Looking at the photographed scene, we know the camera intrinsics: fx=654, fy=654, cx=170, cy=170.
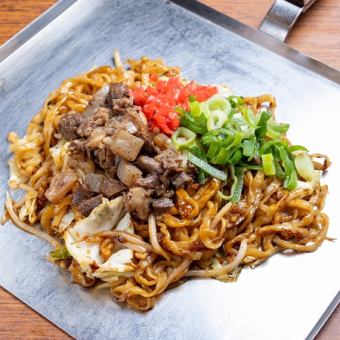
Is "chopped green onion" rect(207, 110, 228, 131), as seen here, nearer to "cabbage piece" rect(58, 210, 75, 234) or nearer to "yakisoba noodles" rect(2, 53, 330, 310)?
"yakisoba noodles" rect(2, 53, 330, 310)

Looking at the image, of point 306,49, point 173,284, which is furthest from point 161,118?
point 306,49

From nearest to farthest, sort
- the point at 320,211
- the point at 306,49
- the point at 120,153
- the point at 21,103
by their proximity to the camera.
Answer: the point at 120,153, the point at 320,211, the point at 21,103, the point at 306,49

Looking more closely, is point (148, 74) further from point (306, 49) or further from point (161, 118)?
point (306, 49)

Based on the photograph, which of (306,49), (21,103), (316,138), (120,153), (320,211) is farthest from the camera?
(306,49)

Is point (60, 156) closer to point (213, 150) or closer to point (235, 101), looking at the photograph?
point (213, 150)

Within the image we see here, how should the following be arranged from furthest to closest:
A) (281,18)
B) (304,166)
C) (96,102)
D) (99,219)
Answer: (281,18), (96,102), (304,166), (99,219)

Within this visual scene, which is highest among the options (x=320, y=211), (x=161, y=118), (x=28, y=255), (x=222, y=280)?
(x=161, y=118)

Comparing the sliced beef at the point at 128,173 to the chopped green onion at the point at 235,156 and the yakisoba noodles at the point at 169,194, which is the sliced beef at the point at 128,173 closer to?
the yakisoba noodles at the point at 169,194

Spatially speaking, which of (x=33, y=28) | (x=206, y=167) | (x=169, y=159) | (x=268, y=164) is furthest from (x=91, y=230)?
(x=33, y=28)

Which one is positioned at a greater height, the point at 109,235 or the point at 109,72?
the point at 109,72
